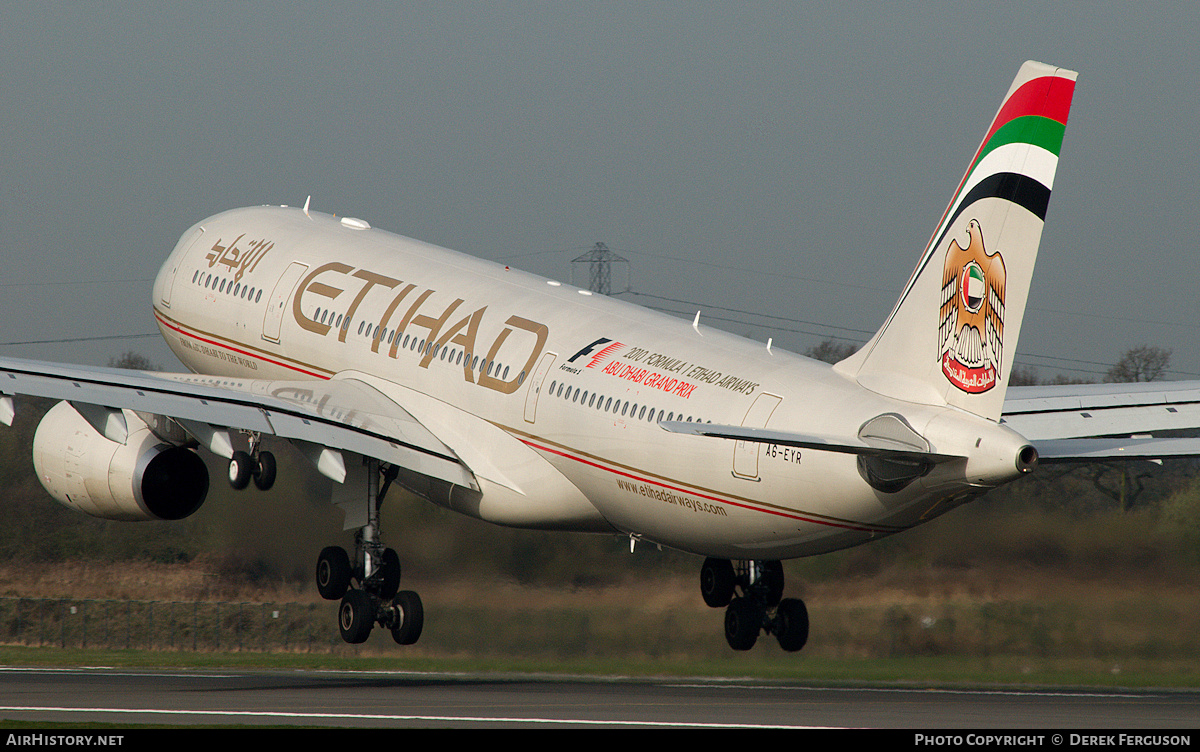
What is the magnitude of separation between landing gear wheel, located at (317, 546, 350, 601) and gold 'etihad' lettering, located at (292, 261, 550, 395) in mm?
3557

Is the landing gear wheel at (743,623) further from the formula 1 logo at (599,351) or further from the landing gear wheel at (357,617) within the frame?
the landing gear wheel at (357,617)

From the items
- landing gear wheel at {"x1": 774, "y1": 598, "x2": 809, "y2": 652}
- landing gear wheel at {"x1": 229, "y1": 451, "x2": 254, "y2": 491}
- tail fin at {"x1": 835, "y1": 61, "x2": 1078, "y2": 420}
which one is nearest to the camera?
tail fin at {"x1": 835, "y1": 61, "x2": 1078, "y2": 420}

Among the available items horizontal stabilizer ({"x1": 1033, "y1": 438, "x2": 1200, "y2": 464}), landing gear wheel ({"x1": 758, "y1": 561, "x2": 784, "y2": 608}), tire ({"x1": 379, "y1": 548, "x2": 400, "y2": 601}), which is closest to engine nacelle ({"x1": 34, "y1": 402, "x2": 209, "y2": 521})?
tire ({"x1": 379, "y1": 548, "x2": 400, "y2": 601})

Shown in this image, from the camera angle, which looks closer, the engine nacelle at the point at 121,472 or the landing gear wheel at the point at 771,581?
the engine nacelle at the point at 121,472

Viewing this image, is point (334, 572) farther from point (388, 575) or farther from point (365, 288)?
point (365, 288)

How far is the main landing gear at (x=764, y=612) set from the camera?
27484 millimetres

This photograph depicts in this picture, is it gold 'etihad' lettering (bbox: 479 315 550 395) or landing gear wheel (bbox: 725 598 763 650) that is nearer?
gold 'etihad' lettering (bbox: 479 315 550 395)

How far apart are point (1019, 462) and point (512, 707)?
349 inches

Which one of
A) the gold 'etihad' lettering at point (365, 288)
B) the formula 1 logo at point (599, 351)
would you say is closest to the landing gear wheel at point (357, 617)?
the gold 'etihad' lettering at point (365, 288)

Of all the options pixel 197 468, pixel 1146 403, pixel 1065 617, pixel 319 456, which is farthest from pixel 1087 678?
pixel 197 468

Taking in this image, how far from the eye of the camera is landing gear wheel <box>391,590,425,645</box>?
27.1m

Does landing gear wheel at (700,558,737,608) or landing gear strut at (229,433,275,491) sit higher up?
landing gear strut at (229,433,275,491)

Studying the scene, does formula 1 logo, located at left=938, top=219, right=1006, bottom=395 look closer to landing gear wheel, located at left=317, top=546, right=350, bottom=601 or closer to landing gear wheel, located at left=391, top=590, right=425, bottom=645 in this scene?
landing gear wheel, located at left=391, top=590, right=425, bottom=645

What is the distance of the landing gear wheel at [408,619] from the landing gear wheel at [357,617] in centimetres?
45
